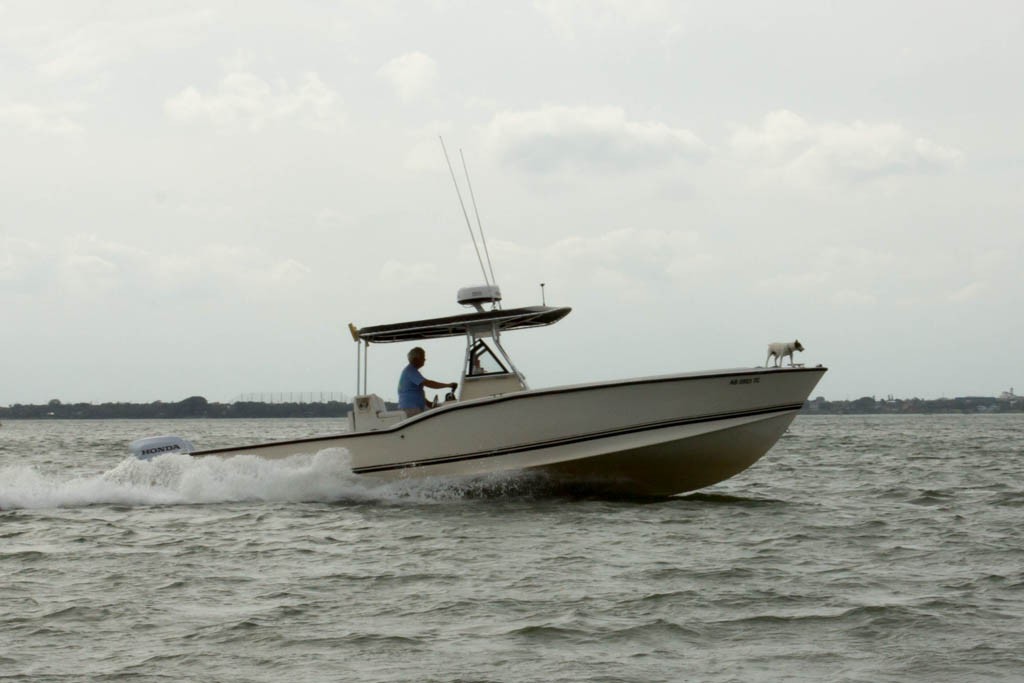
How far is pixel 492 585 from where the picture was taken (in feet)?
27.7

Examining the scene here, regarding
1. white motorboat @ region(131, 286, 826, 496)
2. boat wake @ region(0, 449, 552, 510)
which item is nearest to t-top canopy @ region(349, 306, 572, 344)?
white motorboat @ region(131, 286, 826, 496)

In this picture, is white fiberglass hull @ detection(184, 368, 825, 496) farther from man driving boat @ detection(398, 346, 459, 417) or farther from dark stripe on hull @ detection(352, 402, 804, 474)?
man driving boat @ detection(398, 346, 459, 417)

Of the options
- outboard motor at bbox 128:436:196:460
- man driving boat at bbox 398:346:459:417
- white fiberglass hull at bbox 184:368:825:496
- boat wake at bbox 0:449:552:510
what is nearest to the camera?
white fiberglass hull at bbox 184:368:825:496

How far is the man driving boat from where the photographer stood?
14.1 m

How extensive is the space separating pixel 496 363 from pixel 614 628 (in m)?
7.30

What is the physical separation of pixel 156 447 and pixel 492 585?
9.17 meters

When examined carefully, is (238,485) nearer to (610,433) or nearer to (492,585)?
(610,433)

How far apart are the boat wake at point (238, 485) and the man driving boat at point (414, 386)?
0.98 meters

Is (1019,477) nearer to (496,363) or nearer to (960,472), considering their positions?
(960,472)

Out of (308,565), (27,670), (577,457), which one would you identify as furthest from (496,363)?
(27,670)

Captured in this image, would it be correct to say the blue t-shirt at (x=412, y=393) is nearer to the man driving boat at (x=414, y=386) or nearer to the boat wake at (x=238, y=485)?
the man driving boat at (x=414, y=386)

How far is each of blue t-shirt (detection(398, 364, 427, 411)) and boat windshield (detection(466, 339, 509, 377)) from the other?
640 mm

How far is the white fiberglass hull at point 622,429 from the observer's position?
12586mm

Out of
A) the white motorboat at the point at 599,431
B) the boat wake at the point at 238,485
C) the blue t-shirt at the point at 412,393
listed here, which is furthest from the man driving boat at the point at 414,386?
the boat wake at the point at 238,485
